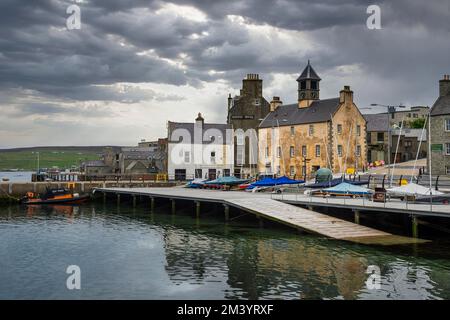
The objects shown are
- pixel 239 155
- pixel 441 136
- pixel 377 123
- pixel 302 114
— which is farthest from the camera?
pixel 377 123

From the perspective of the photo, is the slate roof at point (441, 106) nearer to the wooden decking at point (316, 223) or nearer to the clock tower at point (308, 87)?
the clock tower at point (308, 87)

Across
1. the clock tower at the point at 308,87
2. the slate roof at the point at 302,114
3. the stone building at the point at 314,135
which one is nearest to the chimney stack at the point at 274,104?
the slate roof at the point at 302,114

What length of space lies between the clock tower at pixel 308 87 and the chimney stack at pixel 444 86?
845 inches

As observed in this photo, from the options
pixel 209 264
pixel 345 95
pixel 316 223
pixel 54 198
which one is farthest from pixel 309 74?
pixel 209 264

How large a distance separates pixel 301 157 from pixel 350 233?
141 feet

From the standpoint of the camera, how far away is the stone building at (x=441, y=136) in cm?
5844

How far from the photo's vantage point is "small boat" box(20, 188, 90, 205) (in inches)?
2643

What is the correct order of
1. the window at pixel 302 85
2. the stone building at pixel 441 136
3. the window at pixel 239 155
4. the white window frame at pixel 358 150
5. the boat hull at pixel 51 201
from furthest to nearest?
the window at pixel 239 155
the window at pixel 302 85
the white window frame at pixel 358 150
the boat hull at pixel 51 201
the stone building at pixel 441 136

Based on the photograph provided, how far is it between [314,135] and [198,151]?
2256 centimetres

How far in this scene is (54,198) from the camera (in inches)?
2660

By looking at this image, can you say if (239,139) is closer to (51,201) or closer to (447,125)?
(51,201)

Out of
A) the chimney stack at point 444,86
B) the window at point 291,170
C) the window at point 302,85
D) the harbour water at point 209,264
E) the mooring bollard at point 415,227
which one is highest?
the window at point 302,85

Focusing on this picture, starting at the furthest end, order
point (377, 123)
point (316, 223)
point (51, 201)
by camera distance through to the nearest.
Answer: point (377, 123), point (51, 201), point (316, 223)
